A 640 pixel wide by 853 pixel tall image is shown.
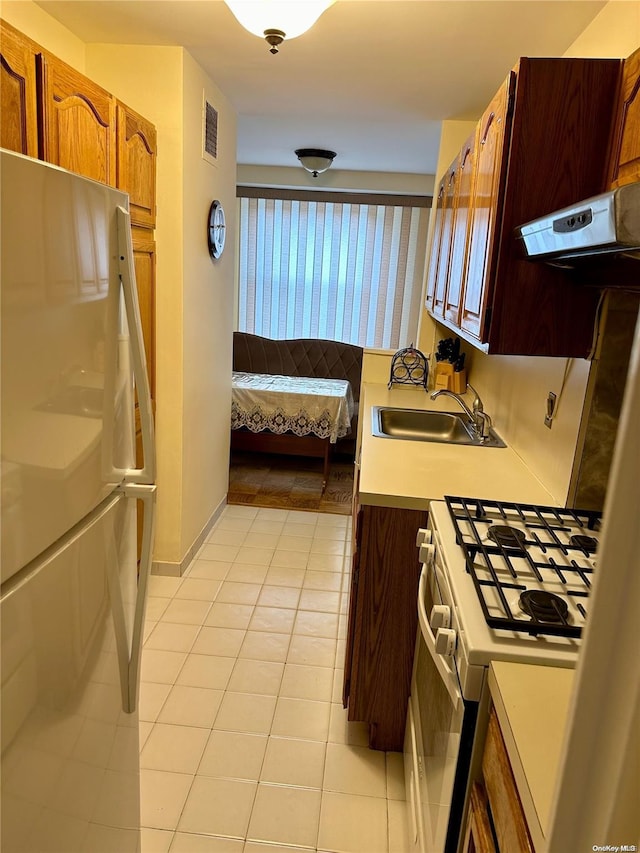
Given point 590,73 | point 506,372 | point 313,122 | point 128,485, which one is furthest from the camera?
point 313,122

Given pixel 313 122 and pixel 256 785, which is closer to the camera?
pixel 256 785

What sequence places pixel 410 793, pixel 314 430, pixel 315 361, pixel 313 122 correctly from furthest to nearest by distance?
pixel 315 361, pixel 314 430, pixel 313 122, pixel 410 793

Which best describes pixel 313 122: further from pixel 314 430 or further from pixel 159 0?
pixel 314 430

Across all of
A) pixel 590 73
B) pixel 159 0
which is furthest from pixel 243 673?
pixel 159 0

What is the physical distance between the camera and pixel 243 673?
7.93 feet

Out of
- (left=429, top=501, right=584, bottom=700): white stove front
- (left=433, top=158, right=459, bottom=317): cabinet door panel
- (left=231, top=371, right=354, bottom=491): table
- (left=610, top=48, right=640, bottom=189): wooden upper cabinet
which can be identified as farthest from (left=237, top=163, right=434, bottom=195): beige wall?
(left=429, top=501, right=584, bottom=700): white stove front

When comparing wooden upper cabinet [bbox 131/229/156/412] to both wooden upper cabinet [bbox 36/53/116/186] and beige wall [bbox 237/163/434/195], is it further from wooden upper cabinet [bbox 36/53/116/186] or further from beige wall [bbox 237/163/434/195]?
beige wall [bbox 237/163/434/195]

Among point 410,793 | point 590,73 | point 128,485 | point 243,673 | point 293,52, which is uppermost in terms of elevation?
point 293,52

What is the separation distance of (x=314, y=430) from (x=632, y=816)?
446cm

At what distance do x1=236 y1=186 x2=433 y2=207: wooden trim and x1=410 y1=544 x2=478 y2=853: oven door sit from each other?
5.06 meters

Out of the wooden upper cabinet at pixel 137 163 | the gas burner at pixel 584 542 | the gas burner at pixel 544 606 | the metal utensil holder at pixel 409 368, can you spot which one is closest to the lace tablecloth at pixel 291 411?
the metal utensil holder at pixel 409 368

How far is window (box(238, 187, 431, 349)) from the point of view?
5984 mm

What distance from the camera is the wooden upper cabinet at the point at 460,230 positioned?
7.59 feet

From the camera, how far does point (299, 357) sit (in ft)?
19.5
